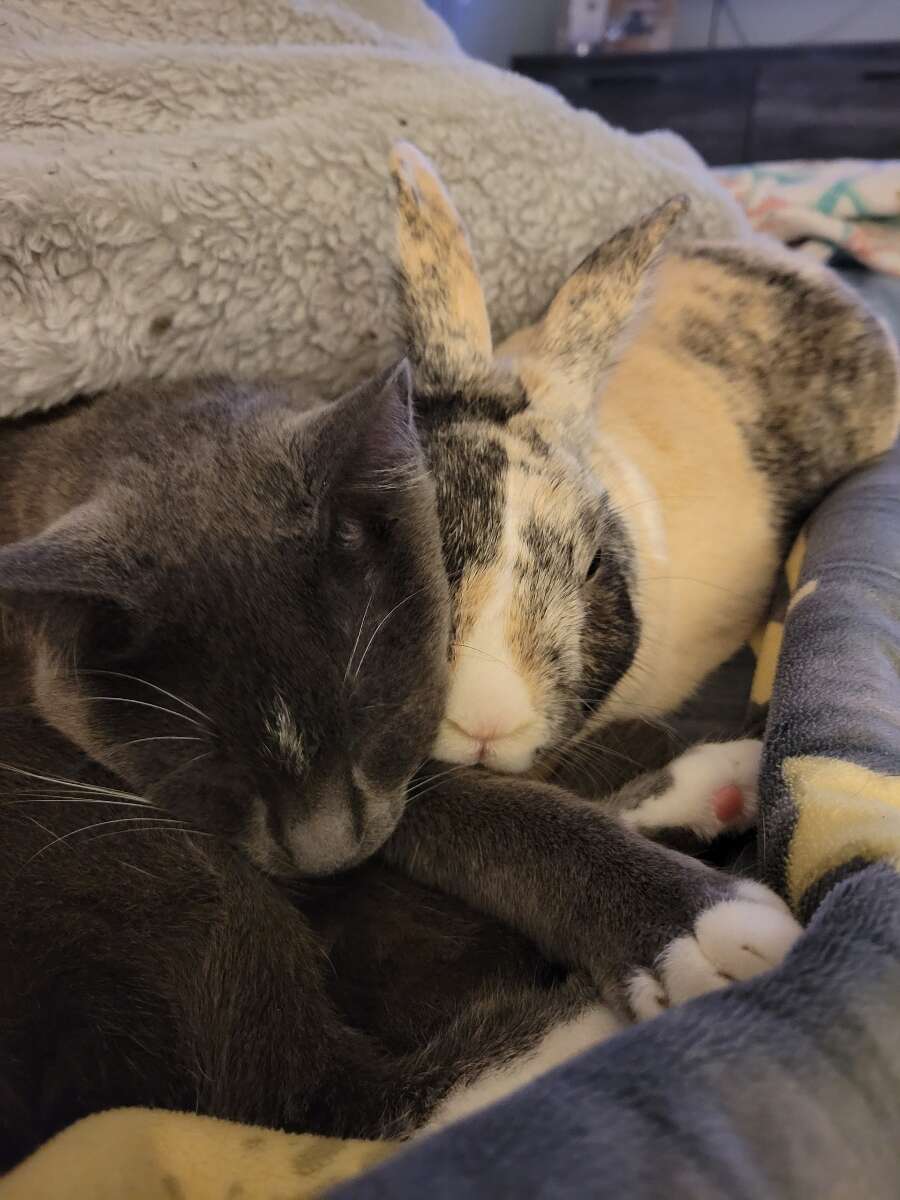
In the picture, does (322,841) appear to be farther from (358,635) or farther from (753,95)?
(753,95)

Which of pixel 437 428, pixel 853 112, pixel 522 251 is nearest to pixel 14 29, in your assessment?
pixel 522 251

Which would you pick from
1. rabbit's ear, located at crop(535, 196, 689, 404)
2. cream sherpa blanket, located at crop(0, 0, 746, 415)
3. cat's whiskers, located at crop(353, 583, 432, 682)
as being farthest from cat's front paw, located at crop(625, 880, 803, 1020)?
cream sherpa blanket, located at crop(0, 0, 746, 415)

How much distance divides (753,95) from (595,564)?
324 centimetres

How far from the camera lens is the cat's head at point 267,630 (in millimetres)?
659

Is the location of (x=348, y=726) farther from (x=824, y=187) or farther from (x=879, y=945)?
(x=824, y=187)

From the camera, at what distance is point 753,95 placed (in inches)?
130

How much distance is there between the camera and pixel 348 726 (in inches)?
26.9

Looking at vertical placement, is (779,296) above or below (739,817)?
above

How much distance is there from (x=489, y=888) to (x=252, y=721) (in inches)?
10.0

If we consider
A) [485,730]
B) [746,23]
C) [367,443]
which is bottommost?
[485,730]

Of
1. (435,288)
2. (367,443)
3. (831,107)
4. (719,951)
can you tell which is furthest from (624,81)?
(719,951)

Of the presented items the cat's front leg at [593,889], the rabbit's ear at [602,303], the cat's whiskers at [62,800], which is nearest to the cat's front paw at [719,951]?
the cat's front leg at [593,889]

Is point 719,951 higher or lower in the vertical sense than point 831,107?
lower

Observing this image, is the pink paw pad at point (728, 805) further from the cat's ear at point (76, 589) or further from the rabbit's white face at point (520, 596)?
the cat's ear at point (76, 589)
